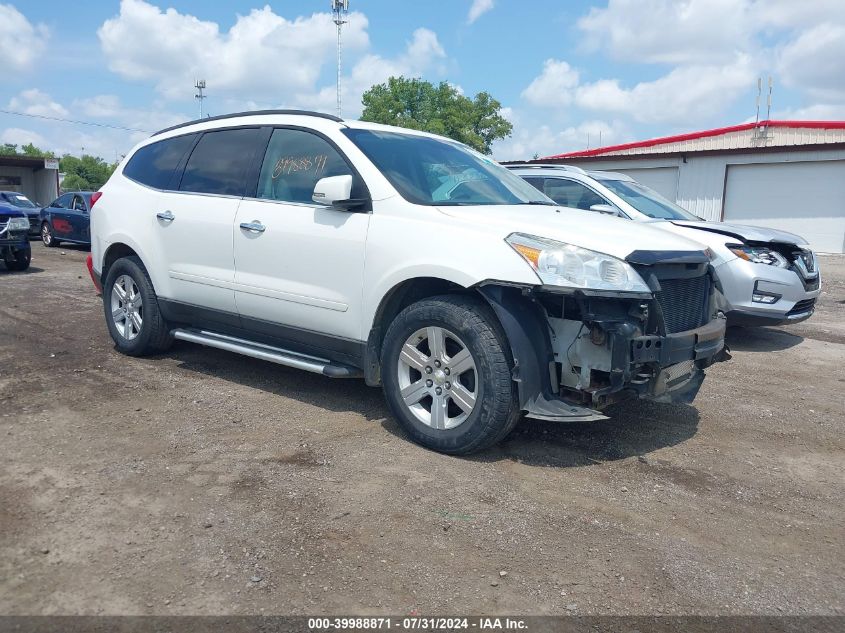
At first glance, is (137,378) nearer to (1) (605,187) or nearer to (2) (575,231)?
(2) (575,231)

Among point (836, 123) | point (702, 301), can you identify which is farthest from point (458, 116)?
point (702, 301)

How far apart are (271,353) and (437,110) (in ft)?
189

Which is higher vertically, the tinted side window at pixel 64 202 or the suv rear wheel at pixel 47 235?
the tinted side window at pixel 64 202

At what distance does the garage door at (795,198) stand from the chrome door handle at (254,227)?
20767 millimetres

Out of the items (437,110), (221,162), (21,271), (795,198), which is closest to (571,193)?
(221,162)

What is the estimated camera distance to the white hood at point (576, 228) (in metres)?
3.78

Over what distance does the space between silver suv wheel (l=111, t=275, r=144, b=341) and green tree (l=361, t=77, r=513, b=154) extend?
50649 millimetres

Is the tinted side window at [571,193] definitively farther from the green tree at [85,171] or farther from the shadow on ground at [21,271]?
the green tree at [85,171]

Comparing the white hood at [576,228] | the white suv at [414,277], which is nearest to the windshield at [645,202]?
the white suv at [414,277]

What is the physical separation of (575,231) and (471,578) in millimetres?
1961

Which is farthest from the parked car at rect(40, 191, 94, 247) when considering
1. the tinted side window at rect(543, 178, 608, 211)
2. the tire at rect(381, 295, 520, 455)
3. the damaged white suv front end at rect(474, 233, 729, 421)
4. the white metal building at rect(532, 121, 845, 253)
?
the white metal building at rect(532, 121, 845, 253)

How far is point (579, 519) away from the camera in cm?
333

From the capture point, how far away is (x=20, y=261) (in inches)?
508

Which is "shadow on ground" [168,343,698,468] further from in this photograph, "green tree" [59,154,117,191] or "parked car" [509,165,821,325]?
"green tree" [59,154,117,191]
